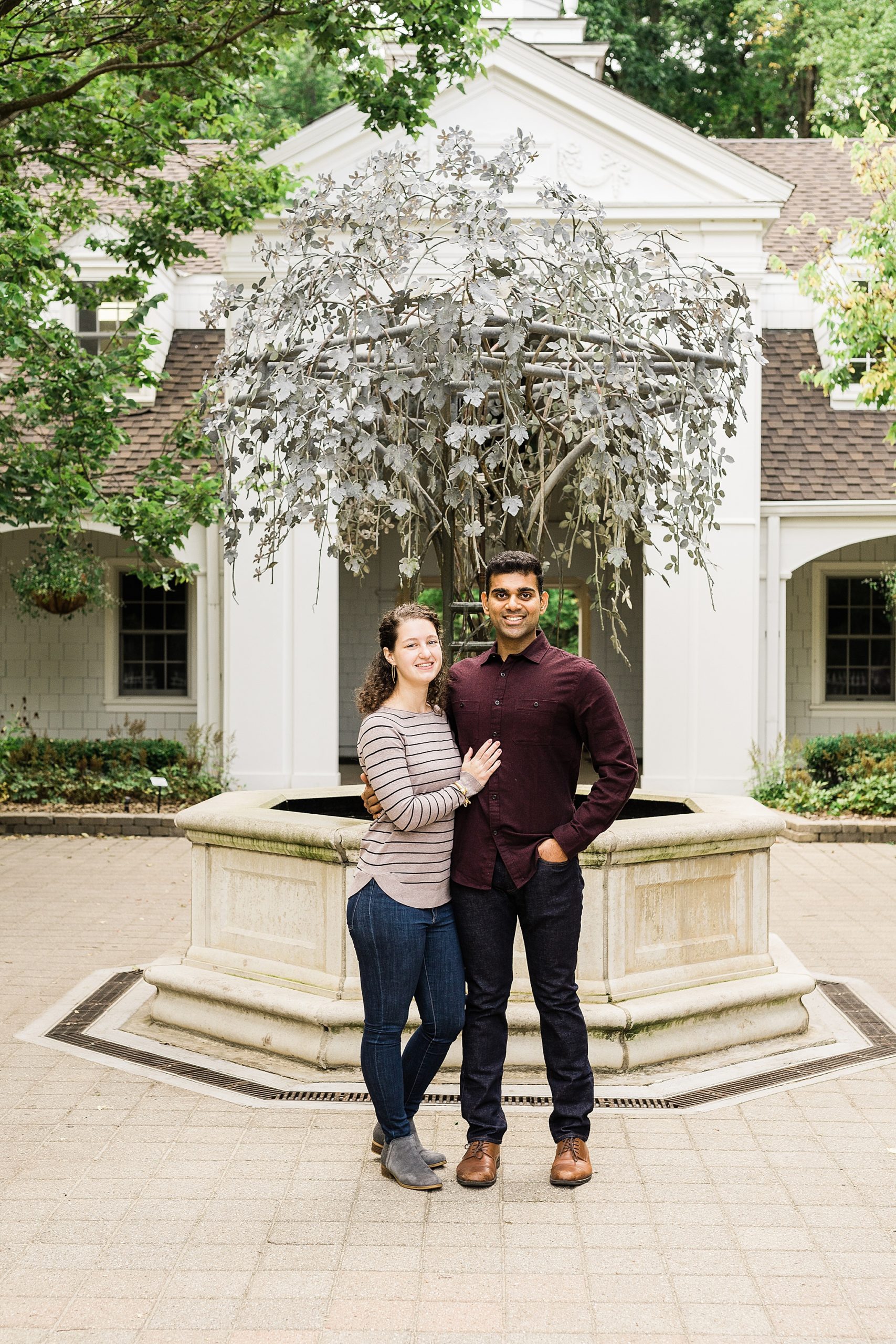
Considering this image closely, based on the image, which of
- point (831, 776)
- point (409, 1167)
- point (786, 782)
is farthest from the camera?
point (831, 776)

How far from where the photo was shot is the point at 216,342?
16562 millimetres

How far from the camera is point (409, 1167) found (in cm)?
425

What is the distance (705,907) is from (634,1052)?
0.78 metres

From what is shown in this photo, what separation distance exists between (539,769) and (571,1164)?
1.29 m

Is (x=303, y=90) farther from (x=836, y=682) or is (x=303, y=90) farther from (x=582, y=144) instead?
(x=836, y=682)

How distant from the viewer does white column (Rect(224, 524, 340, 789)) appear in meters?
14.1

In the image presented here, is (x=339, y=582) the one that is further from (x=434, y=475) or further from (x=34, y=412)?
(x=434, y=475)

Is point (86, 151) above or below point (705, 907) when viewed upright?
above

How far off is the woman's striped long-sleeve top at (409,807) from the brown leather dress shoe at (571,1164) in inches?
36.3

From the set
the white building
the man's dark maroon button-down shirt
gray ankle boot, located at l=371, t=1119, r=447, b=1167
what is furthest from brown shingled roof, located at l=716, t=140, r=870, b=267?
gray ankle boot, located at l=371, t=1119, r=447, b=1167

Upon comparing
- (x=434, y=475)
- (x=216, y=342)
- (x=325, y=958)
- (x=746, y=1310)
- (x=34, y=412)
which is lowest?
(x=746, y=1310)

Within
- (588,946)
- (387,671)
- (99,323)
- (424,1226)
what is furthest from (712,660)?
(424,1226)

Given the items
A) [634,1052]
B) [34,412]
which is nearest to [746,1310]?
[634,1052]

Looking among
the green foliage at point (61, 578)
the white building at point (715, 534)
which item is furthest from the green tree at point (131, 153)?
the white building at point (715, 534)
